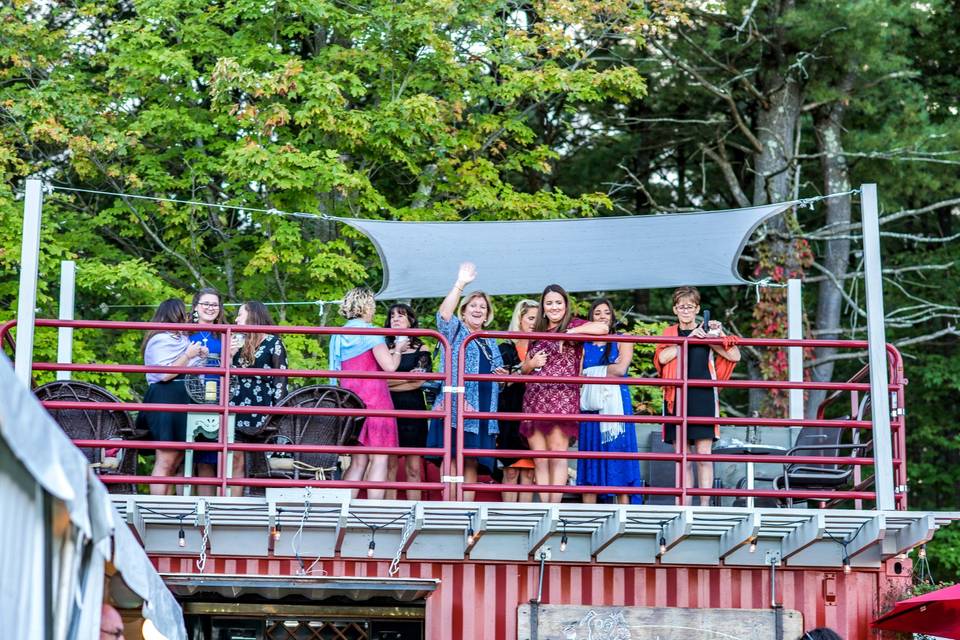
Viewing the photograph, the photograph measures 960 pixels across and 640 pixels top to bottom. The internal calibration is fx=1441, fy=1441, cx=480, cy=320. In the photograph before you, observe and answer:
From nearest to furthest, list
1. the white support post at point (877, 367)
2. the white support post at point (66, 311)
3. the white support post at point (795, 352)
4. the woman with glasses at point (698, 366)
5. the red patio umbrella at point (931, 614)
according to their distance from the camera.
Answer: the red patio umbrella at point (931, 614) → the white support post at point (877, 367) → the woman with glasses at point (698, 366) → the white support post at point (66, 311) → the white support post at point (795, 352)

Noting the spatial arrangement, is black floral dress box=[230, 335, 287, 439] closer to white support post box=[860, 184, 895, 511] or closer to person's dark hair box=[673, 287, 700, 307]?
person's dark hair box=[673, 287, 700, 307]

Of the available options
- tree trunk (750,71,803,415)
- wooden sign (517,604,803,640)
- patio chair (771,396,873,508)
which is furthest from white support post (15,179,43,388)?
tree trunk (750,71,803,415)

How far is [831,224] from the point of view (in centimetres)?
2372

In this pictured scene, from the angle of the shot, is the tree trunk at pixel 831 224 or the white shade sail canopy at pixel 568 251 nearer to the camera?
the white shade sail canopy at pixel 568 251

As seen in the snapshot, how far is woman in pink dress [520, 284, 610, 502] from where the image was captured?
10867 mm

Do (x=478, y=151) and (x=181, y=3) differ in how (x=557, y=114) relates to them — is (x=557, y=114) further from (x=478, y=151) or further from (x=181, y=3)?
(x=181, y=3)

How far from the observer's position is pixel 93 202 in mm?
21656

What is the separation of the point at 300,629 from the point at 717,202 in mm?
17125

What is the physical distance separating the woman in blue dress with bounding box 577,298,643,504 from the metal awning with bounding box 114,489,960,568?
423 mm

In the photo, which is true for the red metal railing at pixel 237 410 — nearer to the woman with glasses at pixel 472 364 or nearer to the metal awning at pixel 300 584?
the woman with glasses at pixel 472 364

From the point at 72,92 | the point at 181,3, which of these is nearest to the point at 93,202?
the point at 72,92

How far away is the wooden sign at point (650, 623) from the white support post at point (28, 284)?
4061 millimetres

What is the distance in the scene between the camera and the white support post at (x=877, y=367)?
1066 centimetres

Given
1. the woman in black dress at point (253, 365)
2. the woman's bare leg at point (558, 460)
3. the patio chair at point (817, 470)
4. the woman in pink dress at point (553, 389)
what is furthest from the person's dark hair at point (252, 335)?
the patio chair at point (817, 470)
